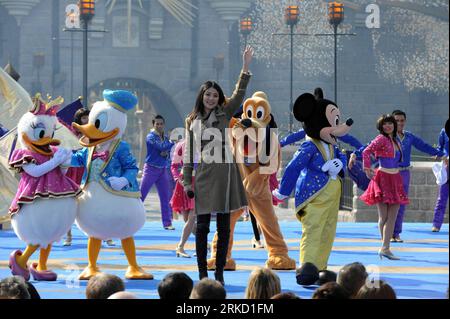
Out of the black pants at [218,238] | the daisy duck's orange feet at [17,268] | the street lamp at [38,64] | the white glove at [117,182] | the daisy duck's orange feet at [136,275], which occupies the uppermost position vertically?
the street lamp at [38,64]

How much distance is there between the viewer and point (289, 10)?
30.8 meters

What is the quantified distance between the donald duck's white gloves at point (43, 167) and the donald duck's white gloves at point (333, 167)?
197 centimetres

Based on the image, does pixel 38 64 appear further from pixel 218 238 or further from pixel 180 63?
pixel 218 238

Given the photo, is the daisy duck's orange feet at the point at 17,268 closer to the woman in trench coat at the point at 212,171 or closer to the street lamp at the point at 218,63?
the woman in trench coat at the point at 212,171

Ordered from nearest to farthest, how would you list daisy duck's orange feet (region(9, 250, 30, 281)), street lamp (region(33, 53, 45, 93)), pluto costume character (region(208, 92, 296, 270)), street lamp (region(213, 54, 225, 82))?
1. daisy duck's orange feet (region(9, 250, 30, 281))
2. pluto costume character (region(208, 92, 296, 270))
3. street lamp (region(33, 53, 45, 93))
4. street lamp (region(213, 54, 225, 82))

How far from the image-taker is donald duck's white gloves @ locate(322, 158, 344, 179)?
821 cm

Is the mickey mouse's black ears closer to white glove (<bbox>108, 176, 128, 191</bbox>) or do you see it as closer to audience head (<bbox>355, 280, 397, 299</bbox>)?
white glove (<bbox>108, 176, 128, 191</bbox>)

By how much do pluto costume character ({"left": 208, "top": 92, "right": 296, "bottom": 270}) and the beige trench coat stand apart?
1.04 meters

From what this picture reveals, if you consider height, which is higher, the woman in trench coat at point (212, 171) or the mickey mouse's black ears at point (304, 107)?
the mickey mouse's black ears at point (304, 107)

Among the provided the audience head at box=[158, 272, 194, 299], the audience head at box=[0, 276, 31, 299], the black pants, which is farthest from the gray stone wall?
the audience head at box=[0, 276, 31, 299]

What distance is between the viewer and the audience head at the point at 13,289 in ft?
16.2

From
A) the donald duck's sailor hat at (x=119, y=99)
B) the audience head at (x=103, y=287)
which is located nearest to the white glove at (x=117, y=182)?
the donald duck's sailor hat at (x=119, y=99)

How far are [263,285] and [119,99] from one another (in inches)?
130
